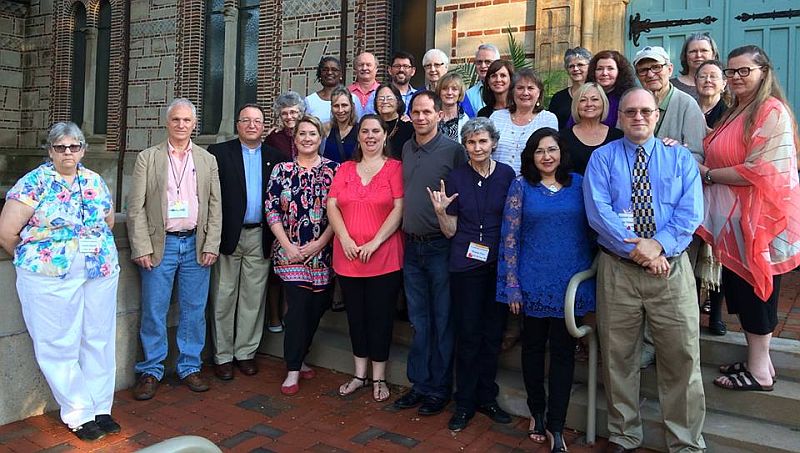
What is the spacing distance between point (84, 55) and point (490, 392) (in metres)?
12.8

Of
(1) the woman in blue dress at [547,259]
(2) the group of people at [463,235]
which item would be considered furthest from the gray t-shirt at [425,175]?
(1) the woman in blue dress at [547,259]

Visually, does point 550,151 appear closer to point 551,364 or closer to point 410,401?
point 551,364

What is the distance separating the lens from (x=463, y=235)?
4188 millimetres

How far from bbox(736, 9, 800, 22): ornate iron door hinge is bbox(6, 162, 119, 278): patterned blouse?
6.46 metres

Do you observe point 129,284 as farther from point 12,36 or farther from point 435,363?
point 12,36

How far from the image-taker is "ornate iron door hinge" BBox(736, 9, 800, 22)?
6711 millimetres

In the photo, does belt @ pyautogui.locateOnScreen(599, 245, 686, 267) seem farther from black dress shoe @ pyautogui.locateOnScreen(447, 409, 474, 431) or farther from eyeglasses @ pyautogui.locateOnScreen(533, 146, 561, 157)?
black dress shoe @ pyautogui.locateOnScreen(447, 409, 474, 431)

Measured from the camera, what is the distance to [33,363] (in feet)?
14.4

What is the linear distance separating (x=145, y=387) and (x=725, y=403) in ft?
12.6

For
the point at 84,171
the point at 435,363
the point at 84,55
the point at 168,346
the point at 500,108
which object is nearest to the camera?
the point at 84,171

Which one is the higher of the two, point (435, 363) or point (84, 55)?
point (84, 55)

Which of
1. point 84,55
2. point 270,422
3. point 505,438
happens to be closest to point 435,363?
point 505,438

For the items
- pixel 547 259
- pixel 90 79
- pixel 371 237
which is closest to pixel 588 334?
pixel 547 259

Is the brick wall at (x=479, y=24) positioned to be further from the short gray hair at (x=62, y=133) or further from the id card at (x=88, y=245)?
the id card at (x=88, y=245)
